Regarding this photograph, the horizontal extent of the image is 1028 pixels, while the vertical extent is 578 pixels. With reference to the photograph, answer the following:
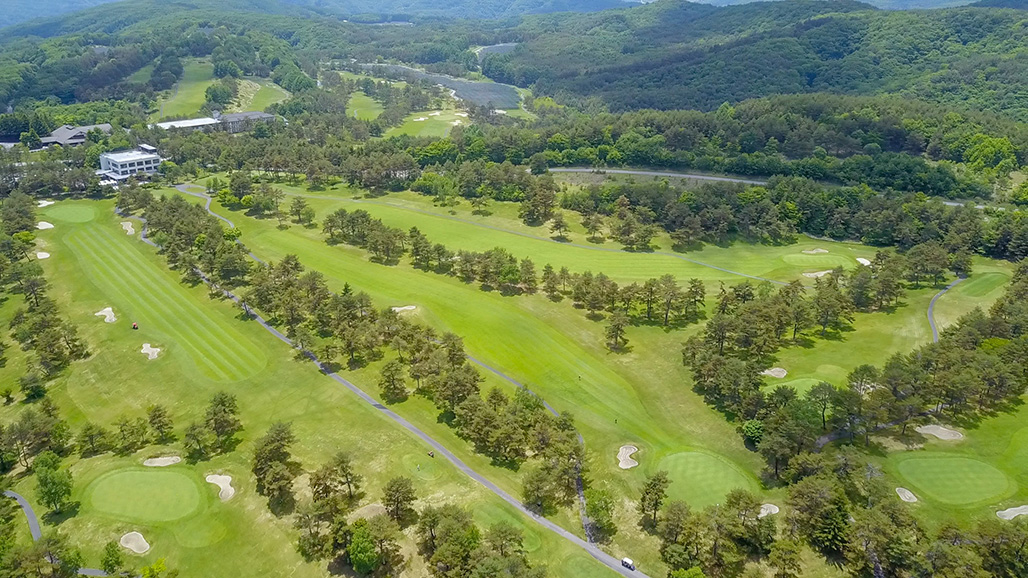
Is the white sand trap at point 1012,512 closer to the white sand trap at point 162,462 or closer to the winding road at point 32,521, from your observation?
the winding road at point 32,521

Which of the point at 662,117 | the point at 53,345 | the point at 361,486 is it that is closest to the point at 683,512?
the point at 361,486

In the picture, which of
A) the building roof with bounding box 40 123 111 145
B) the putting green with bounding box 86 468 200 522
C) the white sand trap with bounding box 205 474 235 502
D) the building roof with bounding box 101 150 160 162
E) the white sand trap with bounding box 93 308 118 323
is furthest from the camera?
the building roof with bounding box 40 123 111 145

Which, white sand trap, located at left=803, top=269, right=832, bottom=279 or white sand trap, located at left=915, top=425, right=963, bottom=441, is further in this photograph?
white sand trap, located at left=803, top=269, right=832, bottom=279

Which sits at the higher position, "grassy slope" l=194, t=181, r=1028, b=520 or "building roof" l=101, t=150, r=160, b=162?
"building roof" l=101, t=150, r=160, b=162

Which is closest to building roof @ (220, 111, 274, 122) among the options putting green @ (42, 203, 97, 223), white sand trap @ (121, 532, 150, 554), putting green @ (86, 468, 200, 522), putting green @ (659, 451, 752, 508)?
putting green @ (42, 203, 97, 223)

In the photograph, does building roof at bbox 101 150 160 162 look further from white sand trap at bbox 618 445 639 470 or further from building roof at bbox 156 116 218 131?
white sand trap at bbox 618 445 639 470

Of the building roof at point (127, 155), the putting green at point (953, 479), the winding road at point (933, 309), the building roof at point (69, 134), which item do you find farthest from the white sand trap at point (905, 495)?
the building roof at point (69, 134)

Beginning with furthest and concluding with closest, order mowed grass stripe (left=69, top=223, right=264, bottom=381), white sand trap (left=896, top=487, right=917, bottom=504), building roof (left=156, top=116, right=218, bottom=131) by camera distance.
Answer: building roof (left=156, top=116, right=218, bottom=131) → mowed grass stripe (left=69, top=223, right=264, bottom=381) → white sand trap (left=896, top=487, right=917, bottom=504)

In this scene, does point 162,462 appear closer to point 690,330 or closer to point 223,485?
point 223,485
